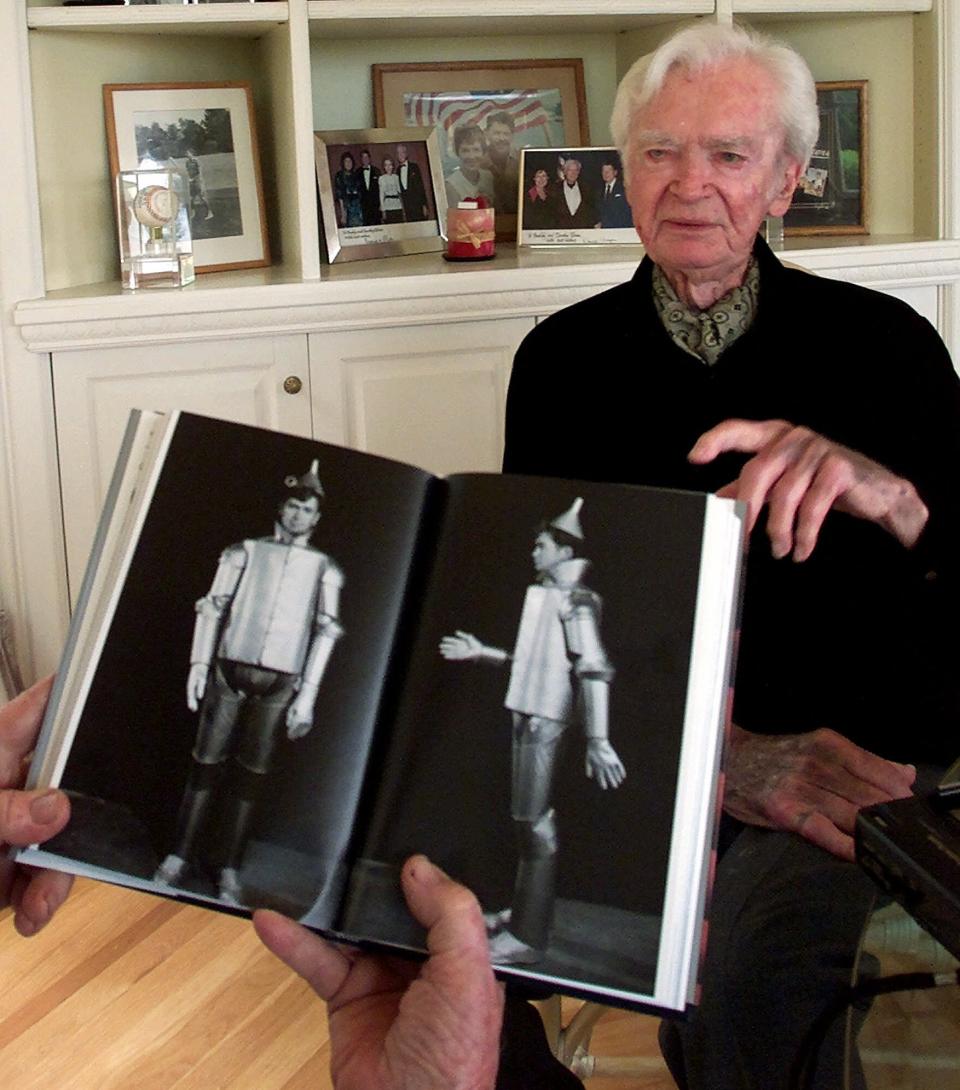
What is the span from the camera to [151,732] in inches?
31.8

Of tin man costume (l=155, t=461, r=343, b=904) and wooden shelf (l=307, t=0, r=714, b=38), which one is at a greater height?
wooden shelf (l=307, t=0, r=714, b=38)

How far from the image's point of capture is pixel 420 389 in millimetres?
2148

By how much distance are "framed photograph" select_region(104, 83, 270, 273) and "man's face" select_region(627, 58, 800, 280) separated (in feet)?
3.02

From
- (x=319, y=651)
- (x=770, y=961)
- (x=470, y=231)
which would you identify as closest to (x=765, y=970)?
(x=770, y=961)

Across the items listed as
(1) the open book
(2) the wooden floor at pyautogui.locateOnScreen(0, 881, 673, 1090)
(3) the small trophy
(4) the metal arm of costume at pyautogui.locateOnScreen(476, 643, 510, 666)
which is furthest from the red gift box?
(4) the metal arm of costume at pyautogui.locateOnScreen(476, 643, 510, 666)

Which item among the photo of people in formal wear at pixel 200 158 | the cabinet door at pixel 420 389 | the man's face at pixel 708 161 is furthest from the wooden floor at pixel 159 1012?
the photo of people in formal wear at pixel 200 158

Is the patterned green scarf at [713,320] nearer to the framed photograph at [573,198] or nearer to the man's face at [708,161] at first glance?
the man's face at [708,161]

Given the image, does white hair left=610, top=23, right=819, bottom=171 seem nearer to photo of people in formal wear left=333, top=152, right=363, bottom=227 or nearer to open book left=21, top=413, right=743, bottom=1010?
photo of people in formal wear left=333, top=152, right=363, bottom=227

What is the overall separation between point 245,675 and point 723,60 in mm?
1045

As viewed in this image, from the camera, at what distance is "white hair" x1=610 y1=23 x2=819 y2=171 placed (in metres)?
1.51

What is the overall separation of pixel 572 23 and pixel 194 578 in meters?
1.83

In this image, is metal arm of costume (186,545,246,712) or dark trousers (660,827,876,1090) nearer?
metal arm of costume (186,545,246,712)

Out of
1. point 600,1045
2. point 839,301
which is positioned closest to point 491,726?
point 839,301

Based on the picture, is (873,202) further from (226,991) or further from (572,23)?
(226,991)
